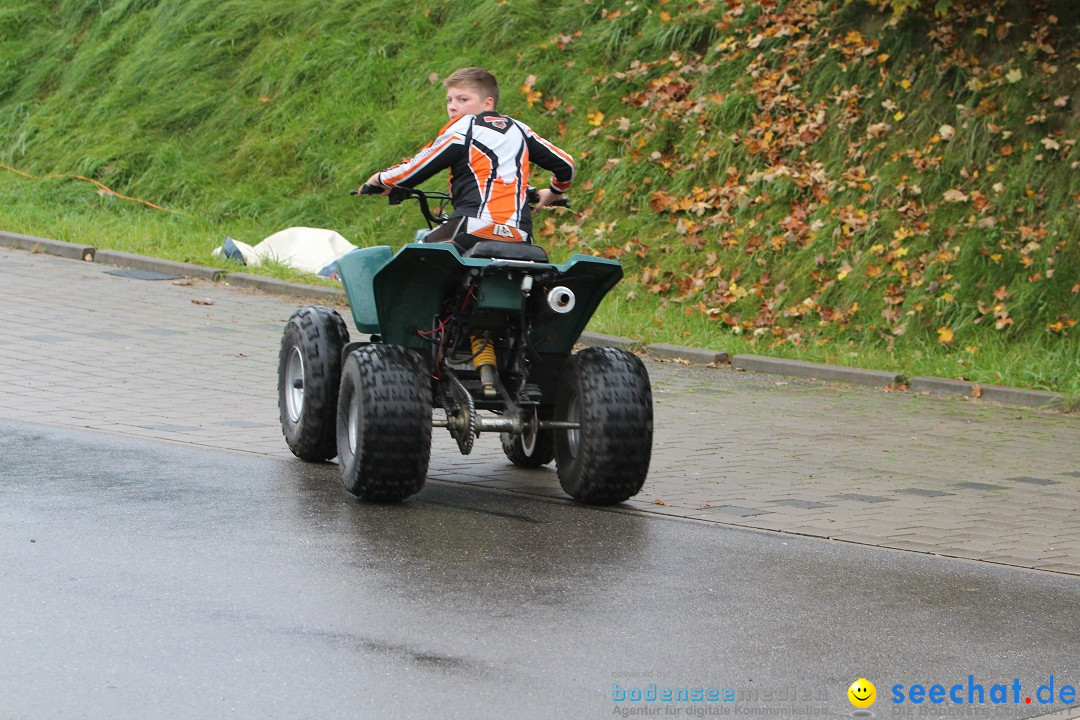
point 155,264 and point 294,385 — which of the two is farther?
point 155,264

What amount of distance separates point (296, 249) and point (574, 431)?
10320 mm

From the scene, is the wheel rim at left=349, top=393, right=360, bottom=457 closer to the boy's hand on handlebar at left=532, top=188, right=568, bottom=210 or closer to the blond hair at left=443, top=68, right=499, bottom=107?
the boy's hand on handlebar at left=532, top=188, right=568, bottom=210

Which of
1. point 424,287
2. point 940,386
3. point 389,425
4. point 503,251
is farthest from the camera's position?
point 940,386

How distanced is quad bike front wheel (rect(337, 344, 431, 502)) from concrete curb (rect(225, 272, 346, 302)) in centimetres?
816

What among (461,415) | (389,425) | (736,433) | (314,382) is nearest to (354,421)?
(389,425)

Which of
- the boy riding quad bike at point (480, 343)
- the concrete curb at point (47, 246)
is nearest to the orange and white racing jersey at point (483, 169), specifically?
the boy riding quad bike at point (480, 343)

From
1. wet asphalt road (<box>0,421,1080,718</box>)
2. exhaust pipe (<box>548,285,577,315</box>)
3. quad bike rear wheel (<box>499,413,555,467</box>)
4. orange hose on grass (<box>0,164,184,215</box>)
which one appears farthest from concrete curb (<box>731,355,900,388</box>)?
orange hose on grass (<box>0,164,184,215</box>)

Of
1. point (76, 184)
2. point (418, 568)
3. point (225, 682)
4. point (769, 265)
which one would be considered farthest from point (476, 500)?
point (76, 184)

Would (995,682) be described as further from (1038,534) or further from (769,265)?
(769,265)

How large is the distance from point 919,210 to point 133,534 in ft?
33.1

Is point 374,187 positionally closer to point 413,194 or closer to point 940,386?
point 413,194

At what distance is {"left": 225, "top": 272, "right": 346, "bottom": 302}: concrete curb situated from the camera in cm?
1566

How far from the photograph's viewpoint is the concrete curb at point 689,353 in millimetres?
13503

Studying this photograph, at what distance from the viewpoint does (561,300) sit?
7105 millimetres
